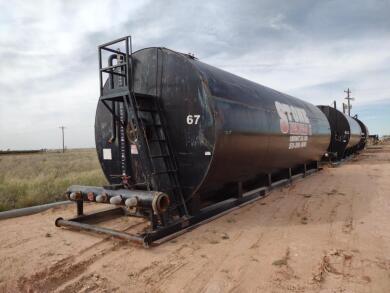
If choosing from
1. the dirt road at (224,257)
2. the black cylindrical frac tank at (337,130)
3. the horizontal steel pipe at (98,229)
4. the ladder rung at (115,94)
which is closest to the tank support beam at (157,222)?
the horizontal steel pipe at (98,229)

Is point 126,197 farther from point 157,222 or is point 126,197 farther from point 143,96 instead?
point 143,96

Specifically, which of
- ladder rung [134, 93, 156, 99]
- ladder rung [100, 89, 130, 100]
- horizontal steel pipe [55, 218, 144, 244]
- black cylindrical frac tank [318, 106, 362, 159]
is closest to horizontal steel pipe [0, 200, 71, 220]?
horizontal steel pipe [55, 218, 144, 244]

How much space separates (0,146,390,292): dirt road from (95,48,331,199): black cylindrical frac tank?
924 millimetres

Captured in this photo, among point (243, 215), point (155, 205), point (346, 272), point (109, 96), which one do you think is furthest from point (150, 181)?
point (346, 272)

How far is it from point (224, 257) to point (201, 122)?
6.96 ft

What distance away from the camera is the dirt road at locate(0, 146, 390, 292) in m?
3.67

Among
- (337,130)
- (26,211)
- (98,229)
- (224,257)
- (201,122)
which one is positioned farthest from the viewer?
(337,130)

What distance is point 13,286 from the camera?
3.74 metres

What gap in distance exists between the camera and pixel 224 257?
440 cm

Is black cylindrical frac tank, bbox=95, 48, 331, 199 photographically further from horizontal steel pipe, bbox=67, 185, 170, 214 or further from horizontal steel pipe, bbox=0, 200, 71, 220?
Result: horizontal steel pipe, bbox=0, 200, 71, 220

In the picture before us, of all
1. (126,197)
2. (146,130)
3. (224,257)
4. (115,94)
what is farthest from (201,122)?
(224,257)

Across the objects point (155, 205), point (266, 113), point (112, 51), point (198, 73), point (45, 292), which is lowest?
point (45, 292)

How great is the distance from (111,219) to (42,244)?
160 centimetres

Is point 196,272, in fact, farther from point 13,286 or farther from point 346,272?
point 13,286
